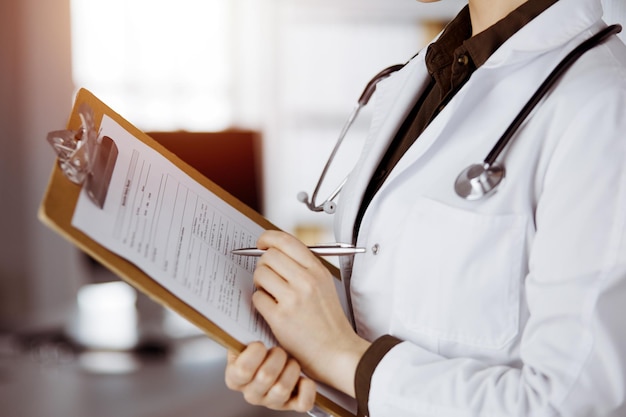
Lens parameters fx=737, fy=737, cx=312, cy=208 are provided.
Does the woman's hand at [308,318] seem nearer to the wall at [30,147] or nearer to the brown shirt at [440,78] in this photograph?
the brown shirt at [440,78]

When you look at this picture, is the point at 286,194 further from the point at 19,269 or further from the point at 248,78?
the point at 19,269

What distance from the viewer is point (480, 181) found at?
0.76m

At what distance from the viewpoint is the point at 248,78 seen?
525 cm

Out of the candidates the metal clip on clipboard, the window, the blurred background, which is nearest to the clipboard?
the metal clip on clipboard

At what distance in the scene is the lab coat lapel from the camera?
3.25 feet

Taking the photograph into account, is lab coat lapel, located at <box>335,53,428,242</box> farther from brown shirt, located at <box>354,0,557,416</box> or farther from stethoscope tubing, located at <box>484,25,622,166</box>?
stethoscope tubing, located at <box>484,25,622,166</box>

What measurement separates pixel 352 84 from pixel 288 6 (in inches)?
27.5

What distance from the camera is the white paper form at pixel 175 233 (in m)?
0.70

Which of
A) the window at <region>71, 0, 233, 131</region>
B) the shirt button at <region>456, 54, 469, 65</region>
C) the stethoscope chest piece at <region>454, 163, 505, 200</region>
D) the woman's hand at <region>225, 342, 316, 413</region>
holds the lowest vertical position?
the woman's hand at <region>225, 342, 316, 413</region>

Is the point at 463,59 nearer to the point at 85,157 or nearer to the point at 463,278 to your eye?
the point at 463,278

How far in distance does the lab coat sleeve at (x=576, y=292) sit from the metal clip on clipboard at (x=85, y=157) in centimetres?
40

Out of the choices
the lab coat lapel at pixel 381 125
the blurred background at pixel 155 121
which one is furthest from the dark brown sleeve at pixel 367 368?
the blurred background at pixel 155 121

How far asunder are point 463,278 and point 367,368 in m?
0.14

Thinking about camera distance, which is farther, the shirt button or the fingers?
the shirt button
